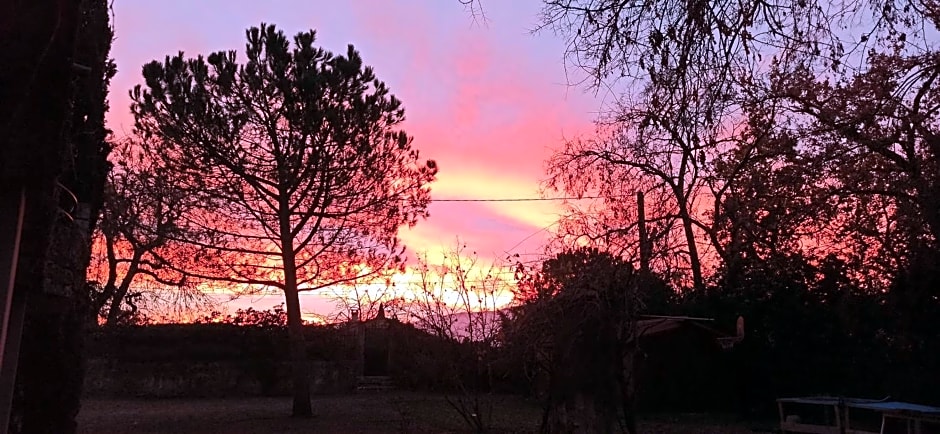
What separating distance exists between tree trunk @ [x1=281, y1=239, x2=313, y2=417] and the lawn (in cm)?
38

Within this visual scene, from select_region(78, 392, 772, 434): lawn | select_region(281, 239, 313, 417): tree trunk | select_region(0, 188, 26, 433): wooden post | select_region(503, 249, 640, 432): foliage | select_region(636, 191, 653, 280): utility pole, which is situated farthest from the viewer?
select_region(281, 239, 313, 417): tree trunk

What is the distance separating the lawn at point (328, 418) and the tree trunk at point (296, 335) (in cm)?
38

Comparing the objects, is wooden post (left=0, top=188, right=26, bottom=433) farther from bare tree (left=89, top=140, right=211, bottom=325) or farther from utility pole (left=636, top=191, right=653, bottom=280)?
bare tree (left=89, top=140, right=211, bottom=325)

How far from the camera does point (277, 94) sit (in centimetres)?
1686

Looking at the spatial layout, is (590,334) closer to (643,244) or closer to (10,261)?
(643,244)

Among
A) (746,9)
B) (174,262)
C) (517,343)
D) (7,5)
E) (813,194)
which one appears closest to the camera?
(7,5)

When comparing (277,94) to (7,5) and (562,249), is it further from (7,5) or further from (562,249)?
(7,5)

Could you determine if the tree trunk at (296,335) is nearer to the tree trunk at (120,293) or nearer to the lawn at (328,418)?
the lawn at (328,418)

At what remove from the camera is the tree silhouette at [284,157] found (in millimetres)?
16500

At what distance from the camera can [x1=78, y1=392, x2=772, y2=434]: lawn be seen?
14406 millimetres

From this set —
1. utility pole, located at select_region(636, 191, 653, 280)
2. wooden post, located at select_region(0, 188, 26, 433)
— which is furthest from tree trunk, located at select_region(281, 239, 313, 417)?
wooden post, located at select_region(0, 188, 26, 433)

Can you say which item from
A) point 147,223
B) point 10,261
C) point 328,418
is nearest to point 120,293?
point 147,223

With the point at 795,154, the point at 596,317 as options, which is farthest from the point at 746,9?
the point at 795,154

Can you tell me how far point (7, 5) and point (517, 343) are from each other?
28.9 ft
